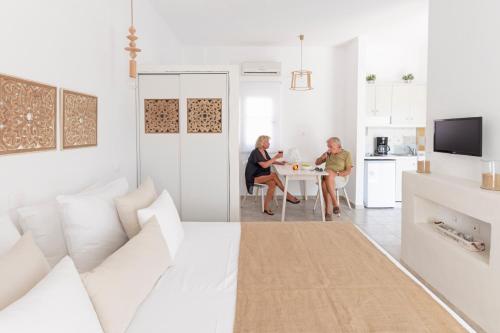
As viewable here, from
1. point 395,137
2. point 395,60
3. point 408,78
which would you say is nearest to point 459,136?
point 408,78

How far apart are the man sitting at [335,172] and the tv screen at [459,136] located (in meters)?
2.09

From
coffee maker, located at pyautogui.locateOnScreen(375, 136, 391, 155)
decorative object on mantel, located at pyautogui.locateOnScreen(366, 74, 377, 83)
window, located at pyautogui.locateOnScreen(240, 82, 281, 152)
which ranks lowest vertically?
coffee maker, located at pyautogui.locateOnScreen(375, 136, 391, 155)

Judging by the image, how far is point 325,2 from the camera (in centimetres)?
435

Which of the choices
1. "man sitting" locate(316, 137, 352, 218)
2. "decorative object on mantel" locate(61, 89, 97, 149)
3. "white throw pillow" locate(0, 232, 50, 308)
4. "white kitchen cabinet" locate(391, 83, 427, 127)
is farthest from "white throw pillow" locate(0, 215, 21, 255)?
"white kitchen cabinet" locate(391, 83, 427, 127)

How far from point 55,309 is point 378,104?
620cm

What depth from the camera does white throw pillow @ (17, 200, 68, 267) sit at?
1754mm

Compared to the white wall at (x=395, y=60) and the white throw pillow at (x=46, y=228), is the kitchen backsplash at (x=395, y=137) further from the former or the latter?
the white throw pillow at (x=46, y=228)

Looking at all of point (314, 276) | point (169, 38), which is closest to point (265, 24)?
point (169, 38)

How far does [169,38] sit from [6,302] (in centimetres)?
502

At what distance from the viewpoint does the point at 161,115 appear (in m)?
3.80

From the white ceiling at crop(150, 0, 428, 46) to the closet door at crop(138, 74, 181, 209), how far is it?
123 centimetres

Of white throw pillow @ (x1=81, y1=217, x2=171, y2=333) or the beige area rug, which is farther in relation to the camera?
the beige area rug

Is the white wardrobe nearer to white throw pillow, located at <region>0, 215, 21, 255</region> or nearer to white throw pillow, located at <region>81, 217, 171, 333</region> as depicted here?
white throw pillow, located at <region>81, 217, 171, 333</region>

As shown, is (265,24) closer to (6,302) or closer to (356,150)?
(356,150)
